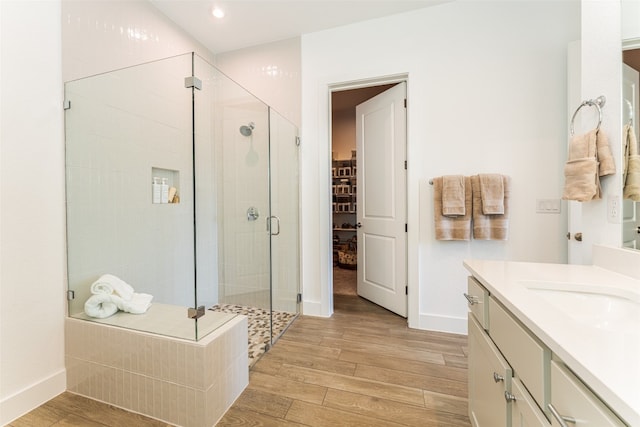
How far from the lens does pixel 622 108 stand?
122 centimetres

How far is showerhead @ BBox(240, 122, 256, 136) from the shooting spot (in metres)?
2.52

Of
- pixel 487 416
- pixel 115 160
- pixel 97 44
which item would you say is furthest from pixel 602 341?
pixel 97 44

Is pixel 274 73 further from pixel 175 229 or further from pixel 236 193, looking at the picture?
pixel 175 229

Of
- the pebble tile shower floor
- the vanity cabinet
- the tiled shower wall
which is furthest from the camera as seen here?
the pebble tile shower floor

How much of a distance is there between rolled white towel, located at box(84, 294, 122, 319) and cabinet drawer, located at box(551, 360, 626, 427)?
2.05 m

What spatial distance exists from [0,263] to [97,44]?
4.87 feet

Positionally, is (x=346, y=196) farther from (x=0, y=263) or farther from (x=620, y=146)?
(x=0, y=263)

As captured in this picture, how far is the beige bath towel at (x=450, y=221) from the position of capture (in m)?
2.15

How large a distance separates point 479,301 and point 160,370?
1585 millimetres

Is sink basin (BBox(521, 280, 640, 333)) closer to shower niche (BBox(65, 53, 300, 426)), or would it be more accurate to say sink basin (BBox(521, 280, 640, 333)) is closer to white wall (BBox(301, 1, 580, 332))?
white wall (BBox(301, 1, 580, 332))

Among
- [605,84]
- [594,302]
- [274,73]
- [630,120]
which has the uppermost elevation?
[274,73]

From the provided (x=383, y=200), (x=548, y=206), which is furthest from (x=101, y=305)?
(x=548, y=206)

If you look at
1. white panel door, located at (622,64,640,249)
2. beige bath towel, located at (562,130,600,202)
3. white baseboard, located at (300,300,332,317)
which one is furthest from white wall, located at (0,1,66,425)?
white panel door, located at (622,64,640,249)

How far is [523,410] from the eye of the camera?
2.48 ft
